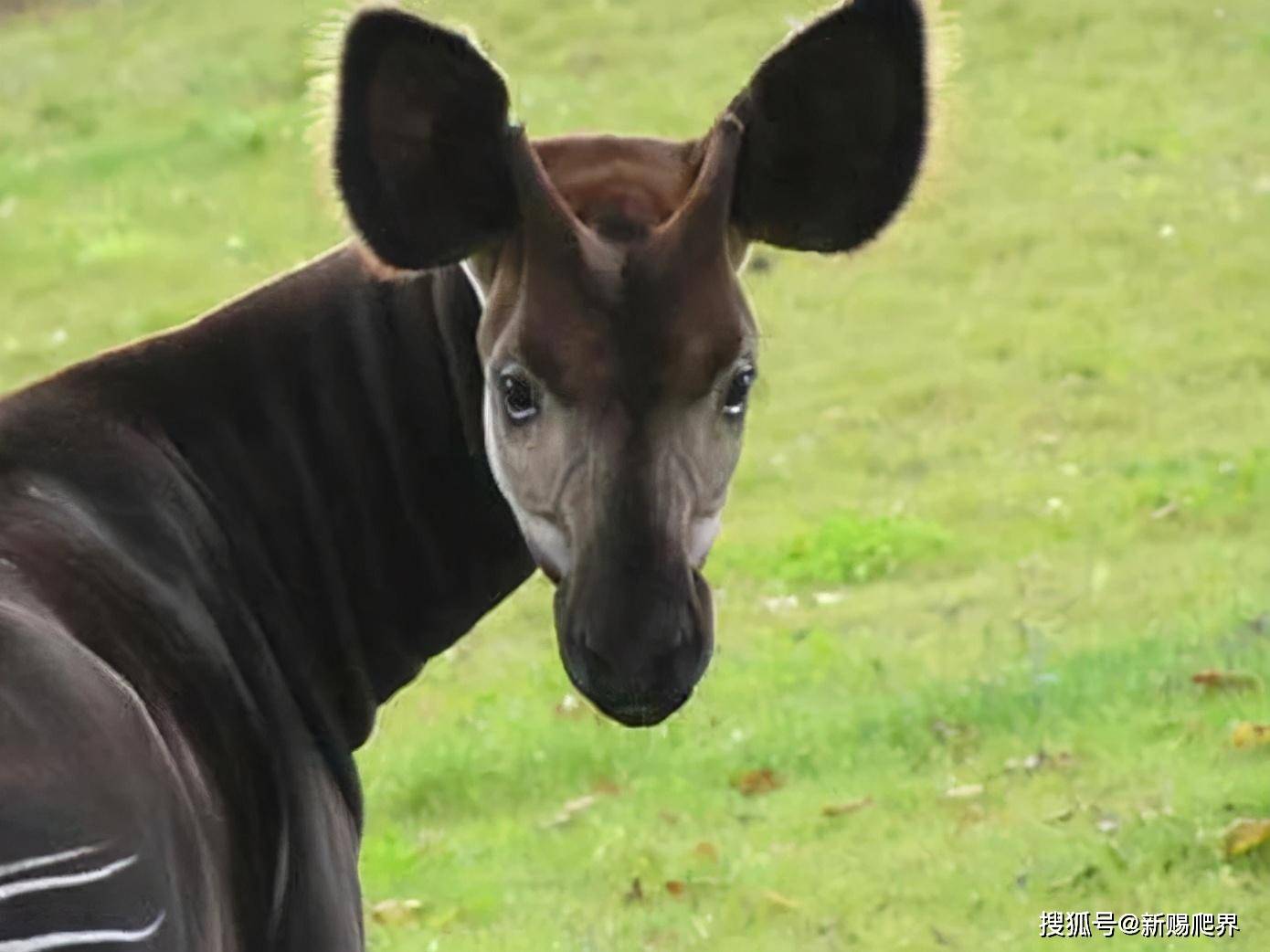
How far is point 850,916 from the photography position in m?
5.30

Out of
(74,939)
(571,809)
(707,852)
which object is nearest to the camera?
(74,939)

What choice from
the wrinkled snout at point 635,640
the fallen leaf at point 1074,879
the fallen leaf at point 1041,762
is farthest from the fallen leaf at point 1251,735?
the wrinkled snout at point 635,640

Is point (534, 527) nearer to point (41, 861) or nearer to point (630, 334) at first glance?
point (630, 334)

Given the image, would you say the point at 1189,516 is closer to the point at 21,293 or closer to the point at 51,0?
the point at 21,293

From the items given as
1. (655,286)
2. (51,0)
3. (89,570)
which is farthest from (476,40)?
(51,0)

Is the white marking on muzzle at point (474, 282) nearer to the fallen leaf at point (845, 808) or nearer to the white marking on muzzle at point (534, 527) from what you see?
the white marking on muzzle at point (534, 527)

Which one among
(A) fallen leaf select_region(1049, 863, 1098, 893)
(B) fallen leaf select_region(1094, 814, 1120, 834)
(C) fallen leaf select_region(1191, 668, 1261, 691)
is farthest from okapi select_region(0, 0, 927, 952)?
(C) fallen leaf select_region(1191, 668, 1261, 691)

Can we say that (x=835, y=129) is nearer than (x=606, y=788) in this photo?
Yes

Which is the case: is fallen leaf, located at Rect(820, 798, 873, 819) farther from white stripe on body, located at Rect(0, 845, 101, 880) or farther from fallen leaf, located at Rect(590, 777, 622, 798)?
white stripe on body, located at Rect(0, 845, 101, 880)

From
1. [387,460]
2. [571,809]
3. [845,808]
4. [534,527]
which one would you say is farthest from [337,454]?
[571,809]

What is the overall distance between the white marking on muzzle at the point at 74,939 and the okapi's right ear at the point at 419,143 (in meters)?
1.07

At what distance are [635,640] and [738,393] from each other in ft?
1.36

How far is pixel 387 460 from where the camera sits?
354 centimetres

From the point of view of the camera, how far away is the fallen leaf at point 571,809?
623 cm
